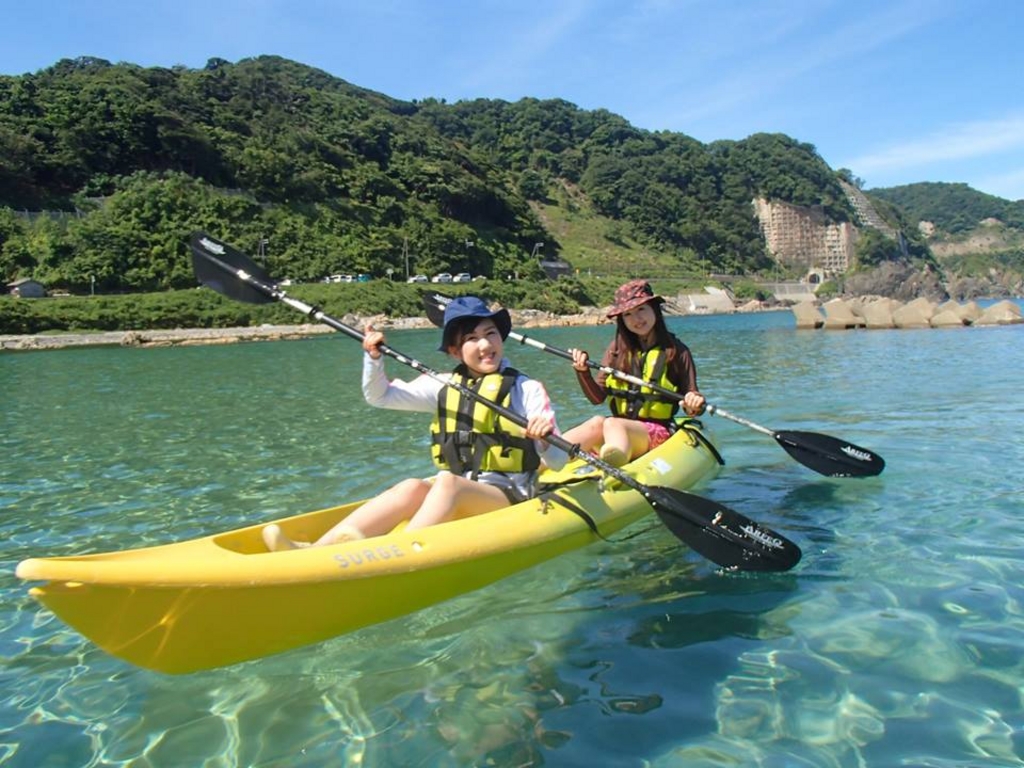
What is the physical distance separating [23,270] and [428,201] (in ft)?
154

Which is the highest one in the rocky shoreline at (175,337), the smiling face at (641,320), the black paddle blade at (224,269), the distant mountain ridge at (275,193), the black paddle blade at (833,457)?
the distant mountain ridge at (275,193)

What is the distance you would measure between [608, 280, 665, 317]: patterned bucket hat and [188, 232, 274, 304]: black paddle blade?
2.75 metres

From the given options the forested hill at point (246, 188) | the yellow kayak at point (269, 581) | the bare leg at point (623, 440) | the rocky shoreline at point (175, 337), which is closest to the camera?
the yellow kayak at point (269, 581)

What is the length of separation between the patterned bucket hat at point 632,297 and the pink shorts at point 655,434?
3.20 ft

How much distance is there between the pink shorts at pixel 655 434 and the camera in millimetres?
6148

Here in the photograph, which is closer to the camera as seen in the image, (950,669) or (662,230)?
(950,669)

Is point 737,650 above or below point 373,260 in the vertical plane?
below

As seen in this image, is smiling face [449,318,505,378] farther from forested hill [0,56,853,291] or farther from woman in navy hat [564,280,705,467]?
forested hill [0,56,853,291]

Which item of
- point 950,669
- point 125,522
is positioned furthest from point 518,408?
point 125,522

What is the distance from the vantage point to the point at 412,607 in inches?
138

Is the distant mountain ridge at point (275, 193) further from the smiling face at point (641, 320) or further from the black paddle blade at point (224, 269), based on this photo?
the smiling face at point (641, 320)

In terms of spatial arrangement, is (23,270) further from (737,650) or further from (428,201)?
(737,650)

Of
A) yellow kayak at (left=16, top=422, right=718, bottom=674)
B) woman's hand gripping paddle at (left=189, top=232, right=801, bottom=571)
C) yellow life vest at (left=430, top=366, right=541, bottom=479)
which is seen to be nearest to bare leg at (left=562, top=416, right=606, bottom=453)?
woman's hand gripping paddle at (left=189, top=232, right=801, bottom=571)

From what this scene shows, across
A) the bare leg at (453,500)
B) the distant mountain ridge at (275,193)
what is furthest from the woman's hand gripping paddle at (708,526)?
the distant mountain ridge at (275,193)
